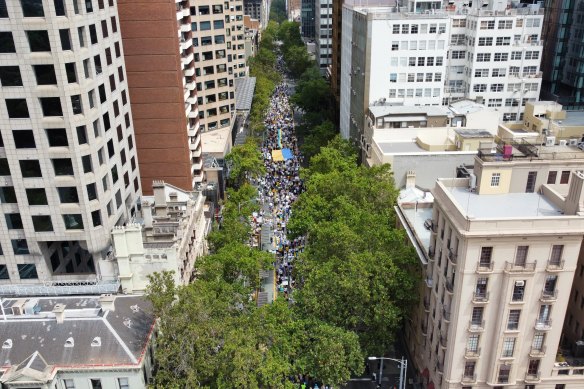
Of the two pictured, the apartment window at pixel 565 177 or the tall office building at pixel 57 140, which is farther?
the apartment window at pixel 565 177

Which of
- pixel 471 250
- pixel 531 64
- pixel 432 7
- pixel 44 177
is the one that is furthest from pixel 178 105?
pixel 531 64

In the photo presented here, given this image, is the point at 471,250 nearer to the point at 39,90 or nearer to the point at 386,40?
the point at 39,90

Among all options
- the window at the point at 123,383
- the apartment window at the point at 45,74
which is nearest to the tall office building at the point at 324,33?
the apartment window at the point at 45,74

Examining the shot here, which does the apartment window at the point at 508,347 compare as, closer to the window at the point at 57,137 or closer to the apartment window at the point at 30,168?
the window at the point at 57,137

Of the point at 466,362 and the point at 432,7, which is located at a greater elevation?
the point at 432,7

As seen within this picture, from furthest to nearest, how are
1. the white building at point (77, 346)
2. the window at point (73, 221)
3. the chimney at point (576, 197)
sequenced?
the window at point (73, 221) → the white building at point (77, 346) → the chimney at point (576, 197)

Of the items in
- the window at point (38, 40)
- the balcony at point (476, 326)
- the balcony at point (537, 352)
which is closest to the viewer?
the balcony at point (476, 326)
